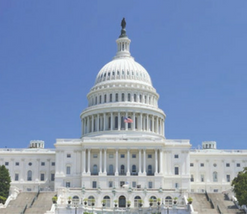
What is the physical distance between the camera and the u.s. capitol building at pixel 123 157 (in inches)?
5487

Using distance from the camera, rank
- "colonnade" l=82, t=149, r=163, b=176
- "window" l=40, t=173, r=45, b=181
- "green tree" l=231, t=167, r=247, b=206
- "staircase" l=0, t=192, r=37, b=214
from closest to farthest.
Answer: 1. "staircase" l=0, t=192, r=37, b=214
2. "green tree" l=231, t=167, r=247, b=206
3. "colonnade" l=82, t=149, r=163, b=176
4. "window" l=40, t=173, r=45, b=181

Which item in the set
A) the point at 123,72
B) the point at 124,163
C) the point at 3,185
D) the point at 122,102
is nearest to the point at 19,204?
the point at 3,185

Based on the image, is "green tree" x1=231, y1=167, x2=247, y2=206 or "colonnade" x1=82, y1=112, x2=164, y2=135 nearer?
"green tree" x1=231, y1=167, x2=247, y2=206

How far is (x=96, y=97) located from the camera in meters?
165

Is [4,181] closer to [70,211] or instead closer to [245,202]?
[70,211]

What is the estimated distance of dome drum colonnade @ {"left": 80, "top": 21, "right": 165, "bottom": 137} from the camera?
15588 cm

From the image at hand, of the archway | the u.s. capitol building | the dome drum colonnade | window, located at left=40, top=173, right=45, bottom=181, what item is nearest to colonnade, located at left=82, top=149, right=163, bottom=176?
the u.s. capitol building

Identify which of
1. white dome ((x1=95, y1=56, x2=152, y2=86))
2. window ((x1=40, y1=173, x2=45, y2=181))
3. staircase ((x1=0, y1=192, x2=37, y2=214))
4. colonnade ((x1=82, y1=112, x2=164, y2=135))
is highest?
white dome ((x1=95, y1=56, x2=152, y2=86))

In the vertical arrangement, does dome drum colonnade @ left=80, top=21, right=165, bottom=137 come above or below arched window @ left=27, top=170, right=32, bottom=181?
above

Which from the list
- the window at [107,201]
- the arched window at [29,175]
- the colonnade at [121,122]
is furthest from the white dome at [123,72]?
the window at [107,201]

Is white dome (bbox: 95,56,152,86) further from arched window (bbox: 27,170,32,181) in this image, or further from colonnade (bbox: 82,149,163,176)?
arched window (bbox: 27,170,32,181)

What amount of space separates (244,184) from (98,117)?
56.1m

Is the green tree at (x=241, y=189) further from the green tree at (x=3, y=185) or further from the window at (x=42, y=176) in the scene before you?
the window at (x=42, y=176)

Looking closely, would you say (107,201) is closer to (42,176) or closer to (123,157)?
(123,157)
